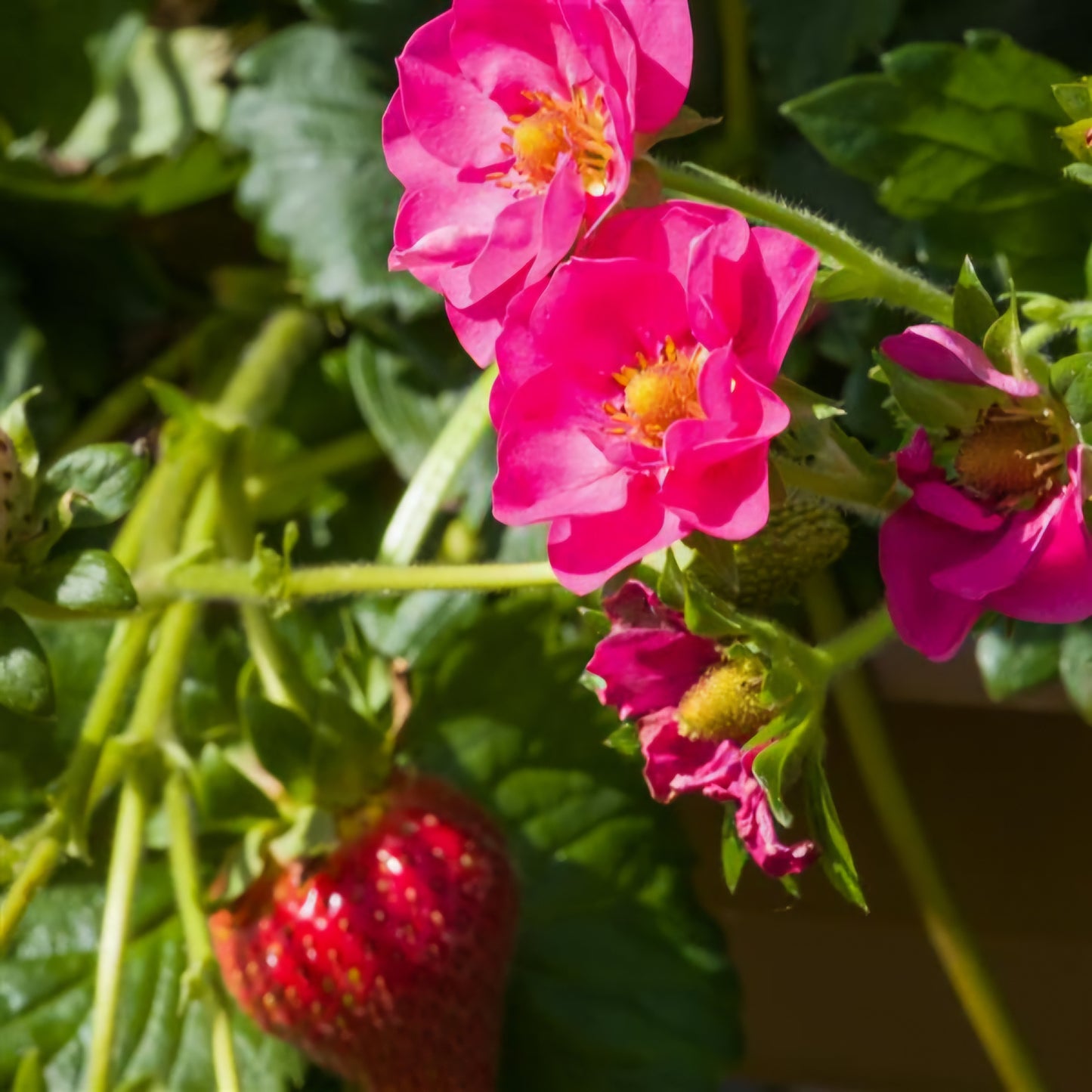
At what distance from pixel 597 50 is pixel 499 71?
0.05 meters

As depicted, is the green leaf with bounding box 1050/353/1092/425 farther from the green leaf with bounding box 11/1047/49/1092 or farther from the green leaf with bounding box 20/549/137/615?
the green leaf with bounding box 11/1047/49/1092

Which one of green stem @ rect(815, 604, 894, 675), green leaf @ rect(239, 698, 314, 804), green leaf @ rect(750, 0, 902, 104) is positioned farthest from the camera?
green leaf @ rect(750, 0, 902, 104)

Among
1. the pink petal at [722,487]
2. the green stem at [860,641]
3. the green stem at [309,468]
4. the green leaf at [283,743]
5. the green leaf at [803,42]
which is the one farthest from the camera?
the green stem at [309,468]

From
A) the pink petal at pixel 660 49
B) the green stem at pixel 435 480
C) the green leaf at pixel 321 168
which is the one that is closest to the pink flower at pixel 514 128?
the pink petal at pixel 660 49

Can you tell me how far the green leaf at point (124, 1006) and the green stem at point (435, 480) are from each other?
0.62 feet

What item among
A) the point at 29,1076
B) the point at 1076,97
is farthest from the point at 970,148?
the point at 29,1076

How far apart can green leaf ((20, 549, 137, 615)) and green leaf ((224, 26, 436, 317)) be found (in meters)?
0.28

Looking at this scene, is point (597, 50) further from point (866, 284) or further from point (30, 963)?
point (30, 963)

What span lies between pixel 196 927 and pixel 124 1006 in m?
0.15

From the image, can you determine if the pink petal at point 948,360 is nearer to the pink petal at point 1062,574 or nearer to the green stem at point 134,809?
the pink petal at point 1062,574

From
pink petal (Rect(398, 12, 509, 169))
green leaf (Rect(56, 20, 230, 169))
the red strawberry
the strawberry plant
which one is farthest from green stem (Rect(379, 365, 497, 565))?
green leaf (Rect(56, 20, 230, 169))

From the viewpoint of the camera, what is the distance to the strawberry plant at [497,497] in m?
0.33

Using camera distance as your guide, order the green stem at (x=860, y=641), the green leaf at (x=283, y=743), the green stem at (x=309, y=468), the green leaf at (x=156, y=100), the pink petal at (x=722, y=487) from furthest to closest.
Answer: the green leaf at (x=156, y=100)
the green stem at (x=309, y=468)
the green leaf at (x=283, y=743)
the green stem at (x=860, y=641)
the pink petal at (x=722, y=487)

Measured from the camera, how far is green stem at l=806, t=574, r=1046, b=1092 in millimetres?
603
